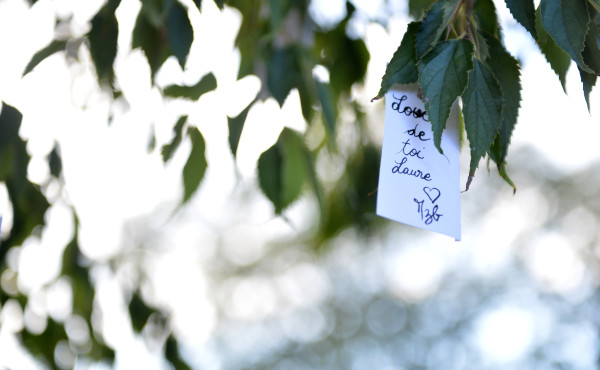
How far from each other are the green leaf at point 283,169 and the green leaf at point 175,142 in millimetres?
101

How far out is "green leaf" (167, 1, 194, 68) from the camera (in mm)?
666

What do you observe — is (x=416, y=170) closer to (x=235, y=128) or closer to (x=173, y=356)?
(x=235, y=128)

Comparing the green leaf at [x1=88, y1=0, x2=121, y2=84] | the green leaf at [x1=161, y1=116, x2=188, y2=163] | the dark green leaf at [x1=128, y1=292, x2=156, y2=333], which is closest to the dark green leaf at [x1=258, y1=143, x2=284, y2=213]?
the green leaf at [x1=161, y1=116, x2=188, y2=163]

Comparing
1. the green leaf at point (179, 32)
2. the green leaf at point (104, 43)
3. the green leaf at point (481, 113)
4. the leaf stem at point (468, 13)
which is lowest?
the green leaf at point (104, 43)

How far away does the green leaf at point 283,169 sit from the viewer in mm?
767

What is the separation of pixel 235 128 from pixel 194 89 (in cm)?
9

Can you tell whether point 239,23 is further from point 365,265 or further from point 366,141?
point 365,265

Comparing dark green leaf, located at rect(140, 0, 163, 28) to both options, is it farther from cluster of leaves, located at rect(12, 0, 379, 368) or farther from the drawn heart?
the drawn heart

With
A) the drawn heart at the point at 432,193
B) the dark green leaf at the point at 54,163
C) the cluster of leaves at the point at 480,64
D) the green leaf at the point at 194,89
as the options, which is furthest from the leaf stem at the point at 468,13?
the dark green leaf at the point at 54,163

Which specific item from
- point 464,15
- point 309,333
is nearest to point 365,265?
point 309,333

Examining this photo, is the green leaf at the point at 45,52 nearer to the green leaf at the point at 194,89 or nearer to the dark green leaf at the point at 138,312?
the green leaf at the point at 194,89

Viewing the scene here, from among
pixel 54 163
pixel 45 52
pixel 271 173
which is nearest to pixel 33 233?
pixel 54 163

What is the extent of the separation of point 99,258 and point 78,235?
0.45 feet

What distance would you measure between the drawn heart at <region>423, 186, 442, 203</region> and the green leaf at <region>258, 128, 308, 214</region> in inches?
11.5
